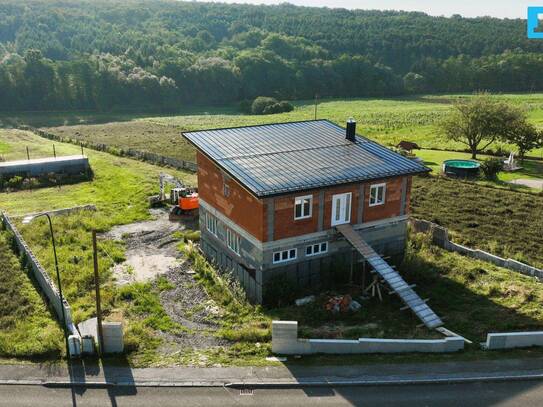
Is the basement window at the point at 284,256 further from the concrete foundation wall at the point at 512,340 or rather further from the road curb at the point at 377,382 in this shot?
the concrete foundation wall at the point at 512,340

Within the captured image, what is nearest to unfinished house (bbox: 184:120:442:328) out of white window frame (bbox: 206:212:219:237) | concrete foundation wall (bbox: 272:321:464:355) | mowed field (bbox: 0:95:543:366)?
white window frame (bbox: 206:212:219:237)

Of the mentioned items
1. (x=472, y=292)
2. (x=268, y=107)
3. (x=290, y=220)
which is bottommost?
(x=268, y=107)

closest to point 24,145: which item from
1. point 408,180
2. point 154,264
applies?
point 154,264

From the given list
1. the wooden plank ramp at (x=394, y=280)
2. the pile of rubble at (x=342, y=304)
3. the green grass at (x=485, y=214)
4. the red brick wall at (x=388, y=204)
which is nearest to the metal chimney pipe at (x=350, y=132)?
the red brick wall at (x=388, y=204)

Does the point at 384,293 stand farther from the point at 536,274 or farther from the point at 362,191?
the point at 536,274

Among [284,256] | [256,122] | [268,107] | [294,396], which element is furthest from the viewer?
[268,107]

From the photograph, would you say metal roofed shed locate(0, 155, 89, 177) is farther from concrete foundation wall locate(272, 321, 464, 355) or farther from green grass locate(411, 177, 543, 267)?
concrete foundation wall locate(272, 321, 464, 355)

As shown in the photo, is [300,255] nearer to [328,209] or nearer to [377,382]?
[328,209]

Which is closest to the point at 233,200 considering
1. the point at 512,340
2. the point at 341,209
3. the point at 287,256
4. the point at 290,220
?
the point at 290,220
